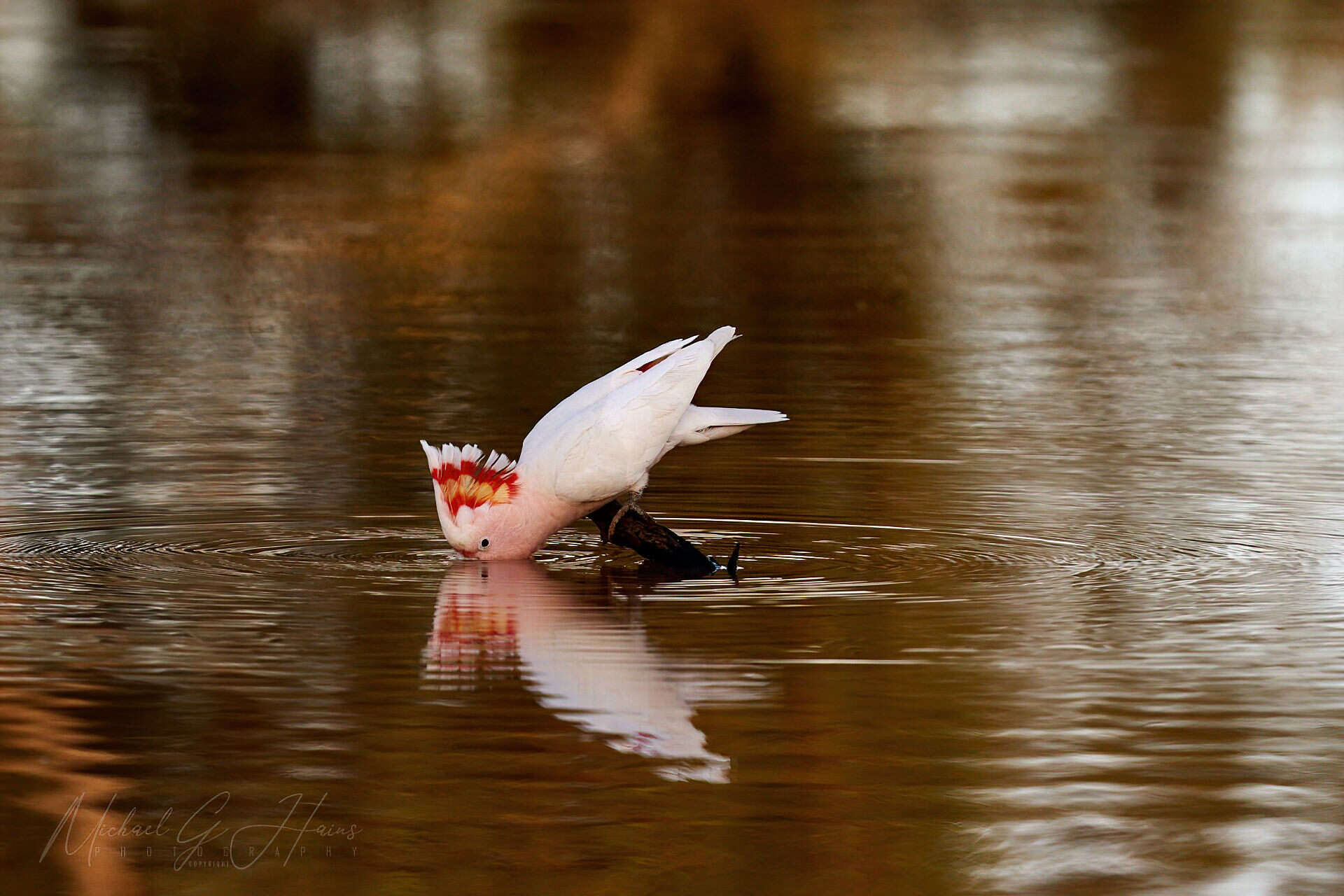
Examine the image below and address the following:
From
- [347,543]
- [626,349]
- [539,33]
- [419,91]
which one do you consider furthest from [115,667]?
[539,33]

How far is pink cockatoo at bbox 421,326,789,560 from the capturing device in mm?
10383

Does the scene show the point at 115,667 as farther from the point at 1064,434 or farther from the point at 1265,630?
the point at 1064,434

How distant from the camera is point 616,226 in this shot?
25219mm

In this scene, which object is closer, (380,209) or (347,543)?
(347,543)

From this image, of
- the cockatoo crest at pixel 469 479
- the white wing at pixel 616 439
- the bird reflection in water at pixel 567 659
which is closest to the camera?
the bird reflection in water at pixel 567 659

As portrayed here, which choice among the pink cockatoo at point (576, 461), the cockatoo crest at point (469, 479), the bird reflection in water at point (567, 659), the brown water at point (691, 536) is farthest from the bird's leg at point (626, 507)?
the cockatoo crest at point (469, 479)

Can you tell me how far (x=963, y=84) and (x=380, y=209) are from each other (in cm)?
1619

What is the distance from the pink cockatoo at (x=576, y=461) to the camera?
34.1 feet

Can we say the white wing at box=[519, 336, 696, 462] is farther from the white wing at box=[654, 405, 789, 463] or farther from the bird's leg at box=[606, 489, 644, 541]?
the bird's leg at box=[606, 489, 644, 541]

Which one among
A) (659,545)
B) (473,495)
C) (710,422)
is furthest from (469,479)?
(710,422)

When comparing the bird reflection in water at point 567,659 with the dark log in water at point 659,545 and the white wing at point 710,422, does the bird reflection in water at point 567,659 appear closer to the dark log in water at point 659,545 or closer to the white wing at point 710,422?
the dark log in water at point 659,545

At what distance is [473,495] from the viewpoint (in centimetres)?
1056

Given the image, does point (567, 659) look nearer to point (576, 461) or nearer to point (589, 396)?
point (576, 461)

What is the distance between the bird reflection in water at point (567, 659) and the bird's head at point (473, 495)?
0.52 ft
